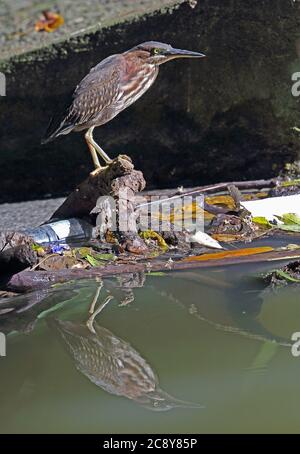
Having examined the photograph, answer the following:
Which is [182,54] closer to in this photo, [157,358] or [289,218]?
[289,218]

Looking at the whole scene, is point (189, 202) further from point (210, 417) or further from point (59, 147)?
point (210, 417)

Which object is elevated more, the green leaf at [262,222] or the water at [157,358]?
the green leaf at [262,222]

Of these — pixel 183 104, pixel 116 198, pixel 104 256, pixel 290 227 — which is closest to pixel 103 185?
pixel 116 198

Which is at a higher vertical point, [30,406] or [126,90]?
[126,90]

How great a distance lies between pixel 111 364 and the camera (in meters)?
2.66

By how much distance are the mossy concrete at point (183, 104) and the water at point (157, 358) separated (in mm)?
1881

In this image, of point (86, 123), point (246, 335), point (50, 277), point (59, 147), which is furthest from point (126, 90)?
point (246, 335)

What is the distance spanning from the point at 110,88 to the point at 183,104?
695mm

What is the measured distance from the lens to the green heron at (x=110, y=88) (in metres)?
4.68

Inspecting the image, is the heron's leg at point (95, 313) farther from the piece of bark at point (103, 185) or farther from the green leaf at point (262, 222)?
the green leaf at point (262, 222)

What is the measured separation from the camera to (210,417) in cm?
222

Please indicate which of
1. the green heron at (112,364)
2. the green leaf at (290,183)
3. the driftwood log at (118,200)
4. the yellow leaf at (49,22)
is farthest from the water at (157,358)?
the yellow leaf at (49,22)

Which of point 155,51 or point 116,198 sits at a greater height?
point 155,51

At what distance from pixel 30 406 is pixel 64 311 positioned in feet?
2.69
